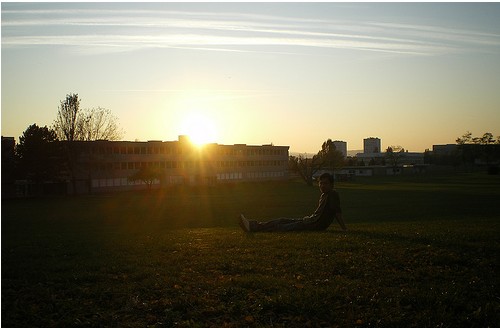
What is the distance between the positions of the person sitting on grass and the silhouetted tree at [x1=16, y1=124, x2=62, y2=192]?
2202 inches

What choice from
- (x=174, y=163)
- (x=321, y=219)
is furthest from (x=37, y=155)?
(x=321, y=219)

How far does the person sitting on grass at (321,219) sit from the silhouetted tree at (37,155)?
55928mm

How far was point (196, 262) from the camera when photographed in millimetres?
10523

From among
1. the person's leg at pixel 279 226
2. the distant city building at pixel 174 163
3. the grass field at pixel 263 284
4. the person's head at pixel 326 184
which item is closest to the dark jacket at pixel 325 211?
the person's head at pixel 326 184

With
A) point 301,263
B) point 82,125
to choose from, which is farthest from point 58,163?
point 301,263

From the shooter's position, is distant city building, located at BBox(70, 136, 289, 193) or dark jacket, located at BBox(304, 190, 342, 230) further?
distant city building, located at BBox(70, 136, 289, 193)

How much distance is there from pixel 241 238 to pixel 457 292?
6.98 metres

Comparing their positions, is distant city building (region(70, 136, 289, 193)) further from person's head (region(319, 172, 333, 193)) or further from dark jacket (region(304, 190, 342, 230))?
person's head (region(319, 172, 333, 193))

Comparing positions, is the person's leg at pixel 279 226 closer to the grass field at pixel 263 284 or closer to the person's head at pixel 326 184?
the person's head at pixel 326 184

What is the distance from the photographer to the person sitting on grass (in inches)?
591

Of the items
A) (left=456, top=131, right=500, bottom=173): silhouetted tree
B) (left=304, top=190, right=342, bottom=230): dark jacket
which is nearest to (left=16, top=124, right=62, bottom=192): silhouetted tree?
(left=304, top=190, right=342, bottom=230): dark jacket

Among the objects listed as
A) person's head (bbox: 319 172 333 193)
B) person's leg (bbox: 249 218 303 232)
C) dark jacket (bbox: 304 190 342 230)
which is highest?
person's head (bbox: 319 172 333 193)

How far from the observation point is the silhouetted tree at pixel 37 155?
64250mm

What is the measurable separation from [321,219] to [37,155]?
57.5m
